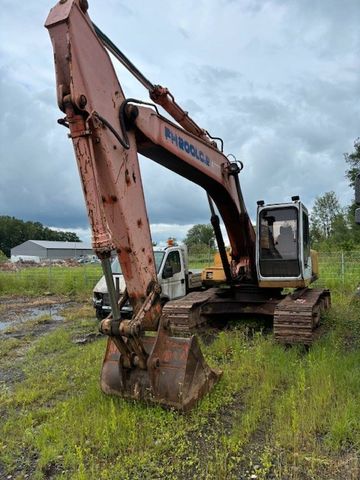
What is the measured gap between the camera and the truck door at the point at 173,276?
428 inches

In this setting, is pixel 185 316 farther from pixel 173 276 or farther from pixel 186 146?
pixel 186 146

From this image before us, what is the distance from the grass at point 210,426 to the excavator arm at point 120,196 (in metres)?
0.33

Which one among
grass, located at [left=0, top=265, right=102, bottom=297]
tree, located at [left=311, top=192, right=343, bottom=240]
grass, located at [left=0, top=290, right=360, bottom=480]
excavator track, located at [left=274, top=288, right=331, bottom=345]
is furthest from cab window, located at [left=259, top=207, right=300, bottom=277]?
tree, located at [left=311, top=192, right=343, bottom=240]

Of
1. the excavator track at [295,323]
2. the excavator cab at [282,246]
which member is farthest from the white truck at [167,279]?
the excavator track at [295,323]

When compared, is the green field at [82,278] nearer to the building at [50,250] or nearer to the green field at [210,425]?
the green field at [210,425]

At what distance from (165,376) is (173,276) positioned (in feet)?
21.8

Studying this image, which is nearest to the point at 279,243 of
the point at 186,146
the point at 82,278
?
the point at 186,146

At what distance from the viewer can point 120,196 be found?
4363mm

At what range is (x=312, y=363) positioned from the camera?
5738 mm

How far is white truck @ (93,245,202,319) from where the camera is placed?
34.4 ft

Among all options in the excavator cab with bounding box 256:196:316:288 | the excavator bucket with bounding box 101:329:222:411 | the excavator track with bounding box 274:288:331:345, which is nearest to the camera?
the excavator bucket with bounding box 101:329:222:411

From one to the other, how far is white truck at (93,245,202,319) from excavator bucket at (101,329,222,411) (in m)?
5.40

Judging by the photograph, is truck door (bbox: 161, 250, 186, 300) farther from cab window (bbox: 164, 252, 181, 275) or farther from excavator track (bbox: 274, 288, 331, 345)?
excavator track (bbox: 274, 288, 331, 345)

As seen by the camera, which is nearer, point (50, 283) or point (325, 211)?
point (50, 283)
